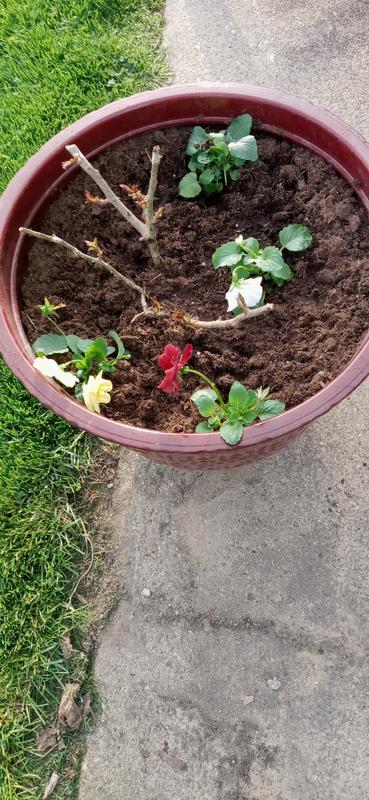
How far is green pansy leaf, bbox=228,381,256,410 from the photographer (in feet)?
3.99

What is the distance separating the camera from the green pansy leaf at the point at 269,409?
1263 millimetres

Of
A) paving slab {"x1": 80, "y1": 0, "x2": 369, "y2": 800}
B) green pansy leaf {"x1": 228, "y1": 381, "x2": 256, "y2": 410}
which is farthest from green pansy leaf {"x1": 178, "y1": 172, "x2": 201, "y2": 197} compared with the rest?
paving slab {"x1": 80, "y1": 0, "x2": 369, "y2": 800}

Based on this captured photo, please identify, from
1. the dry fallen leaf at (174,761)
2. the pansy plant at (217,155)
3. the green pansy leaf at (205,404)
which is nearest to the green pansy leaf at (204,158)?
the pansy plant at (217,155)

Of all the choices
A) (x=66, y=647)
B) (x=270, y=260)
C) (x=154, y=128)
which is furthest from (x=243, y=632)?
(x=154, y=128)

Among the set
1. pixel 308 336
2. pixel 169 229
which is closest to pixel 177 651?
pixel 308 336

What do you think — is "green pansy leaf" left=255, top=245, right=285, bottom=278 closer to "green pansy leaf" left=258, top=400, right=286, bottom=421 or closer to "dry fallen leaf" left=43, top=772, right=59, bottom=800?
"green pansy leaf" left=258, top=400, right=286, bottom=421

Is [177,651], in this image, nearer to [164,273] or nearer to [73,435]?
[73,435]

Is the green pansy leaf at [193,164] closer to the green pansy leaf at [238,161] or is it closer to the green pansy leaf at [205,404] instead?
the green pansy leaf at [238,161]

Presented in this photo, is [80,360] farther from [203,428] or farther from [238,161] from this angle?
[238,161]

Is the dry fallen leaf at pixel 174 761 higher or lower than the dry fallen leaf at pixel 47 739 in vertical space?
higher

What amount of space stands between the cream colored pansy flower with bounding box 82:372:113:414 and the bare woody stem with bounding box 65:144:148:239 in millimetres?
377

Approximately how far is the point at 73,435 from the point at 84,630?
1.69 feet

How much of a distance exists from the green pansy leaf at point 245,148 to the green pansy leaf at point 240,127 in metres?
0.03

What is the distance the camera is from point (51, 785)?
1.52 metres
